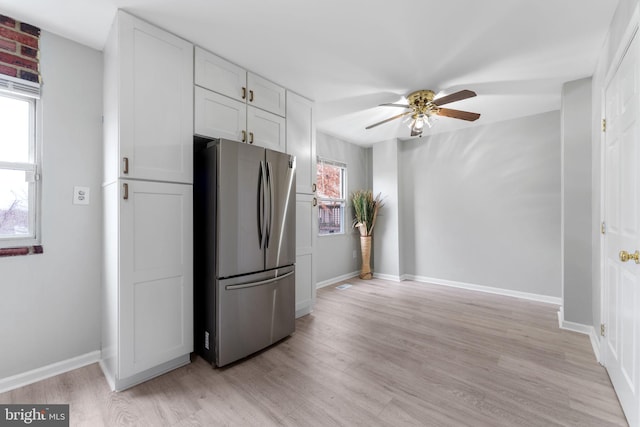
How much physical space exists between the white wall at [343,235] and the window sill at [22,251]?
3.07 meters

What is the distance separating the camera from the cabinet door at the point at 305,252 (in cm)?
306

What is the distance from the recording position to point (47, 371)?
1.97 m

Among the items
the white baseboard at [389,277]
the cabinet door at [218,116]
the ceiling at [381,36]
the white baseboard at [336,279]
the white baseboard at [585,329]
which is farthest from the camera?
the white baseboard at [389,277]

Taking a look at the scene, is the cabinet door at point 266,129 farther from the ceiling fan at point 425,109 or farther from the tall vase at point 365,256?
the tall vase at point 365,256

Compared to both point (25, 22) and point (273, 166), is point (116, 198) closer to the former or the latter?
point (273, 166)

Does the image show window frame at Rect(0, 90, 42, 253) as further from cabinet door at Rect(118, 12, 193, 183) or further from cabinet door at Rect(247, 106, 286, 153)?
cabinet door at Rect(247, 106, 286, 153)

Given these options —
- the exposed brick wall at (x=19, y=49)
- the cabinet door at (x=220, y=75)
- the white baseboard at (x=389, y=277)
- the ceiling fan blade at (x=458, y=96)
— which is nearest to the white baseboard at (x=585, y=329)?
the white baseboard at (x=389, y=277)

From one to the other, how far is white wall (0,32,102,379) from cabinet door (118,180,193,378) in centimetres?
62

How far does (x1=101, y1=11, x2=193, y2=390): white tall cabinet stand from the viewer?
1842 millimetres

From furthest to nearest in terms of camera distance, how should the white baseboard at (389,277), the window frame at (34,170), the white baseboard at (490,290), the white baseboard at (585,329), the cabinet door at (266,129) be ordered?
the white baseboard at (389,277), the white baseboard at (490,290), the cabinet door at (266,129), the white baseboard at (585,329), the window frame at (34,170)

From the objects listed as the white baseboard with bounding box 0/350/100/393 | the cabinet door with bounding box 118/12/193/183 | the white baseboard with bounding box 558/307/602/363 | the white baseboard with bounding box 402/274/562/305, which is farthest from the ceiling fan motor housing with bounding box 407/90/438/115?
the white baseboard with bounding box 0/350/100/393

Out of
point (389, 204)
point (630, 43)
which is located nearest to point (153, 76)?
point (630, 43)

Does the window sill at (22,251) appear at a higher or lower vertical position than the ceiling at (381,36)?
lower

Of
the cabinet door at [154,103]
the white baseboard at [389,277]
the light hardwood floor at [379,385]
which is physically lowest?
the light hardwood floor at [379,385]
